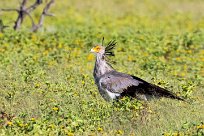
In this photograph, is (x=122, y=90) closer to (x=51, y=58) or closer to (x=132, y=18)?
(x=51, y=58)

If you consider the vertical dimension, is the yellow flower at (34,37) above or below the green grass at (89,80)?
below

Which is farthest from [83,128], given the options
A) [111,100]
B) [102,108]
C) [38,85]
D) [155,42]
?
[155,42]

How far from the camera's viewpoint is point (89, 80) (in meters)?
11.3

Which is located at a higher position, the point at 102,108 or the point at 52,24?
the point at 102,108

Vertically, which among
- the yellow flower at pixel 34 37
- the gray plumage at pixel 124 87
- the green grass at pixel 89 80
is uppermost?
the gray plumage at pixel 124 87

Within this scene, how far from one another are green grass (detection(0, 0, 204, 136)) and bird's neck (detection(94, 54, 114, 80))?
16.5 inches

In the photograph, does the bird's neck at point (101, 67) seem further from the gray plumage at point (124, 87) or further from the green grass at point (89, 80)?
the green grass at point (89, 80)

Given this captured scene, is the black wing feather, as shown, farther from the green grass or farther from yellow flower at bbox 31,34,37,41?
yellow flower at bbox 31,34,37,41

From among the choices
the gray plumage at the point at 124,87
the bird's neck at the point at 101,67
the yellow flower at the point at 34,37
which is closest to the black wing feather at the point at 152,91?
the gray plumage at the point at 124,87

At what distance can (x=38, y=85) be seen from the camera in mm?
10055

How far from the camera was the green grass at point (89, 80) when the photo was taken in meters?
8.05

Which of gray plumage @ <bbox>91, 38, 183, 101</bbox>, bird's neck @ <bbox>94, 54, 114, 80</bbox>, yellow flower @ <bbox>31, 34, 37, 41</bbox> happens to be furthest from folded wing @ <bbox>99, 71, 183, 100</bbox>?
yellow flower @ <bbox>31, 34, 37, 41</bbox>

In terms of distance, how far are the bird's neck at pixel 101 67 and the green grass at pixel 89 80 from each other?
419mm

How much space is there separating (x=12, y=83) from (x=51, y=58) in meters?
3.33
